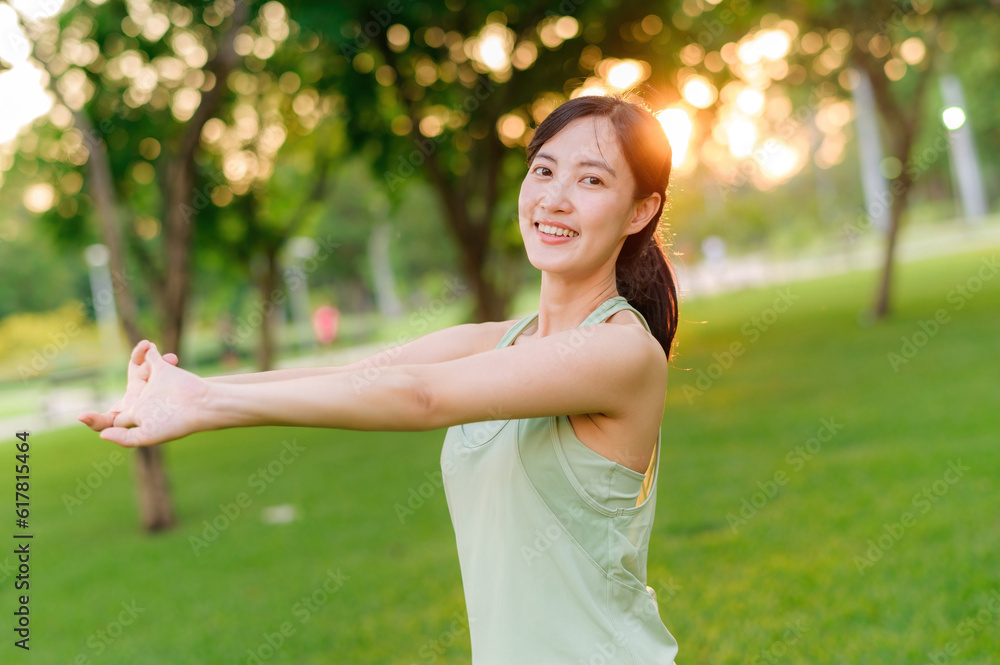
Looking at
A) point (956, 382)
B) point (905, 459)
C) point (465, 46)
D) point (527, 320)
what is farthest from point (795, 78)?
point (527, 320)

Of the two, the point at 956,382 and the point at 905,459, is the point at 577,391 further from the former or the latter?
the point at 956,382

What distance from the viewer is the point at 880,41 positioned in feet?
54.3

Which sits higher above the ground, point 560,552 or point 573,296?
point 573,296

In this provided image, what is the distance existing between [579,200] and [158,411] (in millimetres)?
844

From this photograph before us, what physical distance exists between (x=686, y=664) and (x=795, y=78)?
54.5ft

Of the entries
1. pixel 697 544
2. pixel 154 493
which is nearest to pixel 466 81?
pixel 154 493

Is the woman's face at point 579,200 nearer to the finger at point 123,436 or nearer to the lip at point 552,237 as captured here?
the lip at point 552,237

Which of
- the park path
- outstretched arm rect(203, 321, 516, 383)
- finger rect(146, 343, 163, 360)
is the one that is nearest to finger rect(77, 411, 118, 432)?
finger rect(146, 343, 163, 360)

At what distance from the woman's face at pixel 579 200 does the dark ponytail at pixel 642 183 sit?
23 mm

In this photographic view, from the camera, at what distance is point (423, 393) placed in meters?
1.48

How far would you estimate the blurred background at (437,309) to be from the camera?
5.52 m

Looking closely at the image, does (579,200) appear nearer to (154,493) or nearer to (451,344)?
(451,344)

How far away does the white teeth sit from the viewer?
5.82 feet

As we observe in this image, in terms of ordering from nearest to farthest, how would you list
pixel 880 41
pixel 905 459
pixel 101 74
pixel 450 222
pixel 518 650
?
1. pixel 518 650
2. pixel 905 459
3. pixel 101 74
4. pixel 450 222
5. pixel 880 41
